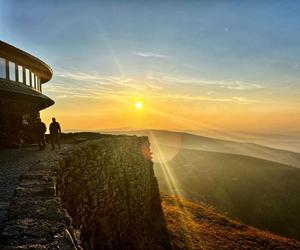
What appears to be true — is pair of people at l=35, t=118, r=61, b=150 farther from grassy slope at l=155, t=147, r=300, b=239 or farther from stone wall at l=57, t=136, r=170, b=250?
grassy slope at l=155, t=147, r=300, b=239

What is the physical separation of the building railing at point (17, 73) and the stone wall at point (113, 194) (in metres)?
8.05

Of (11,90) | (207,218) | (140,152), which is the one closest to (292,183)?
(207,218)

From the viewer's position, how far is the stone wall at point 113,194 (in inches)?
416

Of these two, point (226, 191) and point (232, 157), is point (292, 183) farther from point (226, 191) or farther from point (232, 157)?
point (232, 157)

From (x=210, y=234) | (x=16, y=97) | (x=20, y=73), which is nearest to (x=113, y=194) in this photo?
(x=16, y=97)

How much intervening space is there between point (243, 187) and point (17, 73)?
5999 centimetres

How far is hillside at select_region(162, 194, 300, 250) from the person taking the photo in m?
22.5

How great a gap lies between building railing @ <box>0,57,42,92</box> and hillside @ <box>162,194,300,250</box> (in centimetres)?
1639

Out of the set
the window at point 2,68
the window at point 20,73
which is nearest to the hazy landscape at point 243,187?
the window at point 20,73

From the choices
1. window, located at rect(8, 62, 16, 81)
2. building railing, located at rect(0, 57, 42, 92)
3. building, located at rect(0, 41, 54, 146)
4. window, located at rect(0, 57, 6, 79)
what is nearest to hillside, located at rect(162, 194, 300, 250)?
building, located at rect(0, 41, 54, 146)

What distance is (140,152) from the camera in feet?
78.1

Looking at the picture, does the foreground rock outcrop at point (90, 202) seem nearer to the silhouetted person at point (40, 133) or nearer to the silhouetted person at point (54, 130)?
the silhouetted person at point (54, 130)

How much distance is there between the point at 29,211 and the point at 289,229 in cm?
4708

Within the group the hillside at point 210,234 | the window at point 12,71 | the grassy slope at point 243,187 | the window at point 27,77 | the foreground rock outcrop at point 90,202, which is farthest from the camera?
the grassy slope at point 243,187
